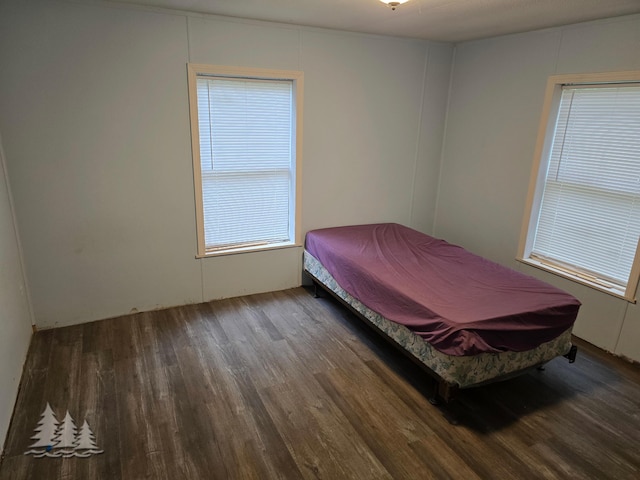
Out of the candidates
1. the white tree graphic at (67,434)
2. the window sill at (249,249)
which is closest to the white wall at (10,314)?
the white tree graphic at (67,434)

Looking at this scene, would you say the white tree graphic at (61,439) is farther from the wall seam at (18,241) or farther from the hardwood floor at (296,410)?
the wall seam at (18,241)

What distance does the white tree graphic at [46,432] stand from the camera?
2.06 metres

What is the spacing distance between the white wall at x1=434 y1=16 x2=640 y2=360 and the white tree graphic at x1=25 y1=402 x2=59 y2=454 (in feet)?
12.0

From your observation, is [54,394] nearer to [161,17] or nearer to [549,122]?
[161,17]

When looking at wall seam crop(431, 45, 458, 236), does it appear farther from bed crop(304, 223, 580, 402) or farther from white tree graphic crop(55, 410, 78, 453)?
white tree graphic crop(55, 410, 78, 453)

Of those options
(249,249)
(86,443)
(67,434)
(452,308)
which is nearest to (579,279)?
(452,308)

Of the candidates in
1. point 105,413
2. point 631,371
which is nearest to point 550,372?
point 631,371

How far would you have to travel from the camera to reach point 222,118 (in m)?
3.38

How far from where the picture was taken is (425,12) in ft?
9.21

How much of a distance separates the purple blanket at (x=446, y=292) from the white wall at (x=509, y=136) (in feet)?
2.11

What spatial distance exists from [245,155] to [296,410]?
2186 millimetres

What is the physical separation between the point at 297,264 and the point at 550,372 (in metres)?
2.31

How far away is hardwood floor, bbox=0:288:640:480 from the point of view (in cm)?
201

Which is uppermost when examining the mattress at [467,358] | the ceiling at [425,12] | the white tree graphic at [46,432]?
the ceiling at [425,12]
